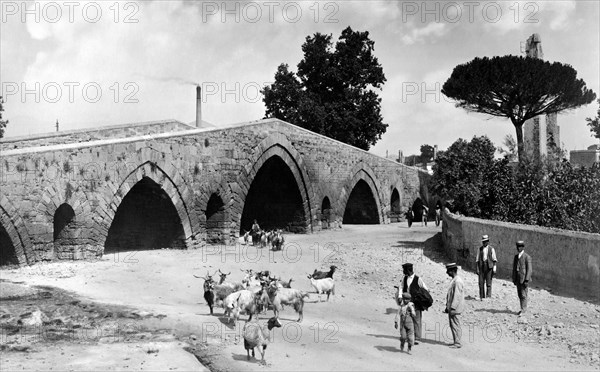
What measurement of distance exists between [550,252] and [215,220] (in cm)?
1316

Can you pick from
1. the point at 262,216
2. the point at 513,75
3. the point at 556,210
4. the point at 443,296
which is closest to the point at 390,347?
the point at 443,296

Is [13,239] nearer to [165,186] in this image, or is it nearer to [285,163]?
[165,186]

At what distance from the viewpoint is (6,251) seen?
15297 millimetres

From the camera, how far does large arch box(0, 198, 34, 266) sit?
581 inches

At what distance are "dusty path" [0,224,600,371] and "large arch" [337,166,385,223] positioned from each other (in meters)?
11.5

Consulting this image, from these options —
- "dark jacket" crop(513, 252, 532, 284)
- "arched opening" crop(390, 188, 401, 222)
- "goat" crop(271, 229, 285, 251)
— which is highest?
"arched opening" crop(390, 188, 401, 222)

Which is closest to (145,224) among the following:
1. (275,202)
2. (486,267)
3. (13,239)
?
(13,239)

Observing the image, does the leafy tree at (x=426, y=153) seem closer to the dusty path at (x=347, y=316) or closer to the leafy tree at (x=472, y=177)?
the leafy tree at (x=472, y=177)

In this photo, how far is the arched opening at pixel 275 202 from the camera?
93.2ft

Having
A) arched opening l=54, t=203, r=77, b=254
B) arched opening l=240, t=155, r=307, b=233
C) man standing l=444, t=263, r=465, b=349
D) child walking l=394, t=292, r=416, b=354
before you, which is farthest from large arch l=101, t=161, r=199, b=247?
man standing l=444, t=263, r=465, b=349

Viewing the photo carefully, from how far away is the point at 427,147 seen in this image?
8919cm

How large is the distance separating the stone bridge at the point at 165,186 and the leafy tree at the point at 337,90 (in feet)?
20.1

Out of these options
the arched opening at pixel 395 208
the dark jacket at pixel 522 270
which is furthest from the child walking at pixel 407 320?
the arched opening at pixel 395 208

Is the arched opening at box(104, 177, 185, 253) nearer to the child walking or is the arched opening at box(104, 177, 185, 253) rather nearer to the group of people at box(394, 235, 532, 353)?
the group of people at box(394, 235, 532, 353)
